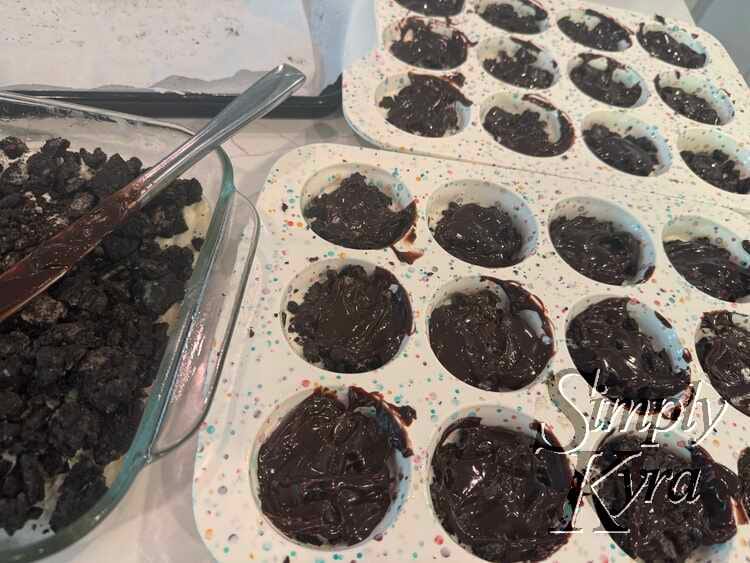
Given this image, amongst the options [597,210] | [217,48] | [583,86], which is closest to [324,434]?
[597,210]

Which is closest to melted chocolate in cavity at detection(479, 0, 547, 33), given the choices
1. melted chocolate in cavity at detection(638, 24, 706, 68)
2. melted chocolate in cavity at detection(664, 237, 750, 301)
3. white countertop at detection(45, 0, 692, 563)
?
melted chocolate in cavity at detection(638, 24, 706, 68)

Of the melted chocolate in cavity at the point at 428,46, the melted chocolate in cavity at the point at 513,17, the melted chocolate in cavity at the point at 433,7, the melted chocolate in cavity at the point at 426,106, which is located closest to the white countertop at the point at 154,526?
the melted chocolate in cavity at the point at 426,106

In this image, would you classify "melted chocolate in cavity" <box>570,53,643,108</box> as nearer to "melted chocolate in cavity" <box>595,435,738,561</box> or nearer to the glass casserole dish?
"melted chocolate in cavity" <box>595,435,738,561</box>

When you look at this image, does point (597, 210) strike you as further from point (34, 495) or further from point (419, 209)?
point (34, 495)

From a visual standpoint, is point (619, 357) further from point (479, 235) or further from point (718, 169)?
point (718, 169)

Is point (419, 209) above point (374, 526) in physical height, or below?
above

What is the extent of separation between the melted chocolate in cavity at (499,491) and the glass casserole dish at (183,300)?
63 cm

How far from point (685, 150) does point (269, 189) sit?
183 centimetres

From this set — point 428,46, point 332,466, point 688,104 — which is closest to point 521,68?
point 428,46

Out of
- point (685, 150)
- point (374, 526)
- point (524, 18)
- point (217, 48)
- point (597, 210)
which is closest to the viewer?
point (374, 526)

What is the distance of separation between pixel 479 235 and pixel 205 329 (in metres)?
0.97

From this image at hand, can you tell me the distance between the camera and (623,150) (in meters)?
2.21

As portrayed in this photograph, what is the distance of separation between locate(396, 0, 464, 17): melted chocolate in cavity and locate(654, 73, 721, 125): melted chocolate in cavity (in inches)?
39.4

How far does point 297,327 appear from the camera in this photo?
5.09ft
